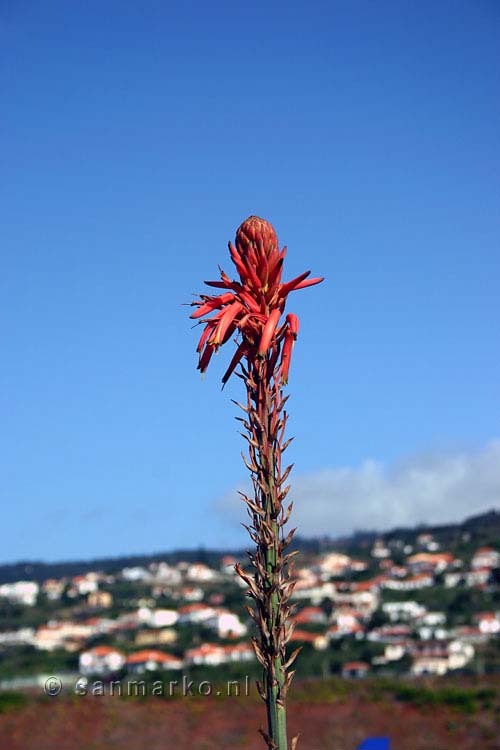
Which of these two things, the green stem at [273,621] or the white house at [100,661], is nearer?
the green stem at [273,621]

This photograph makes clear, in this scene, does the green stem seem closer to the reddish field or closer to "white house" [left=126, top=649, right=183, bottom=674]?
the reddish field

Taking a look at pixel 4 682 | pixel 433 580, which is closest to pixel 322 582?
pixel 433 580

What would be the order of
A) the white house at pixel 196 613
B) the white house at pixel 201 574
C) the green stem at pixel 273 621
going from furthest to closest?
the white house at pixel 201 574 < the white house at pixel 196 613 < the green stem at pixel 273 621

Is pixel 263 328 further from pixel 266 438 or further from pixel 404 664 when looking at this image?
pixel 404 664

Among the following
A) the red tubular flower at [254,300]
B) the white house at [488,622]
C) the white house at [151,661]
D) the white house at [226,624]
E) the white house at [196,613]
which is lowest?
the red tubular flower at [254,300]

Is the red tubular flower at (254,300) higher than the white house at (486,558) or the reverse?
the reverse

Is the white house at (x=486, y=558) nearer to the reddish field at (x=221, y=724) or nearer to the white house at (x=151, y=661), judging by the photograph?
the white house at (x=151, y=661)

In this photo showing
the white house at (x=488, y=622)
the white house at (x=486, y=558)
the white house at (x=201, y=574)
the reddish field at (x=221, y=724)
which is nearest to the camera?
the reddish field at (x=221, y=724)

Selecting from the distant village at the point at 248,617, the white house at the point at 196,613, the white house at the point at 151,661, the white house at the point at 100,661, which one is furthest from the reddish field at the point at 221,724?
the white house at the point at 196,613
